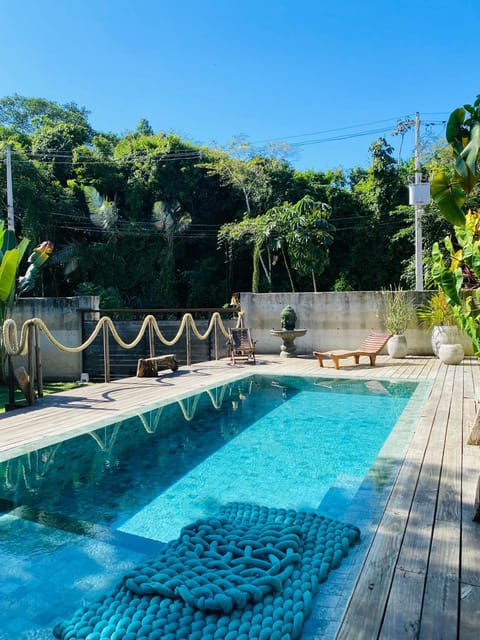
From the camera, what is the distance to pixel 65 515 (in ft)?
11.5

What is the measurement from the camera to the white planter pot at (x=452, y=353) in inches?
381

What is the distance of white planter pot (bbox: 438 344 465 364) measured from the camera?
969 cm

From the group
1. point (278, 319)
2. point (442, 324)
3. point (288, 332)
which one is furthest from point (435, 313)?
point (278, 319)

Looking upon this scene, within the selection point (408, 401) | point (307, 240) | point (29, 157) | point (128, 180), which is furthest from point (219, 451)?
point (29, 157)

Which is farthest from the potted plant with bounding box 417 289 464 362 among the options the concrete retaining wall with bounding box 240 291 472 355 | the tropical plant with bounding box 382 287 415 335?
the concrete retaining wall with bounding box 240 291 472 355

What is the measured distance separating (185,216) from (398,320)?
16227 millimetres

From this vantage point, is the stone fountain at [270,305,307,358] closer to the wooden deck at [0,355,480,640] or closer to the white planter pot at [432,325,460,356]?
the white planter pot at [432,325,460,356]

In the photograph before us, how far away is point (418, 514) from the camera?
117 inches

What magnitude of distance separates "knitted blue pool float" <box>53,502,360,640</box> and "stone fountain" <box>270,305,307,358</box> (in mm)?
8816

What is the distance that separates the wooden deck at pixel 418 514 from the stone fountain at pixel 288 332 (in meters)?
4.34

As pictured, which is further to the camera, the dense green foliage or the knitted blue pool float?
the dense green foliage

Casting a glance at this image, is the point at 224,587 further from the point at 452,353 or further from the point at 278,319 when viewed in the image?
the point at 278,319

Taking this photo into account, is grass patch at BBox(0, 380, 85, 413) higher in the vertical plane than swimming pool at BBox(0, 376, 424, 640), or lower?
lower

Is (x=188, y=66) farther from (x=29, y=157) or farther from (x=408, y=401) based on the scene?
(x=408, y=401)
